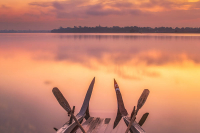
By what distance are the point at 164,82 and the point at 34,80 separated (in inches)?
292

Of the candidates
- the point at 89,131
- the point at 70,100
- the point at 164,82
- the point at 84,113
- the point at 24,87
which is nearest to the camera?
the point at 89,131

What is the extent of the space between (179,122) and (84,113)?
3.16m

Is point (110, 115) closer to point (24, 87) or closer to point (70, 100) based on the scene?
point (70, 100)

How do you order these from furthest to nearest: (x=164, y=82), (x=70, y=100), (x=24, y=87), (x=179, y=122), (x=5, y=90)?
(x=164, y=82) < (x=24, y=87) < (x=5, y=90) < (x=70, y=100) < (x=179, y=122)

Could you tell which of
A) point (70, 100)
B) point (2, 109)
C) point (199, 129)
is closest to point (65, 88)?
point (70, 100)

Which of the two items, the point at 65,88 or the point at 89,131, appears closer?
the point at 89,131

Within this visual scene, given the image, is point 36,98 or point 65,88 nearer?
point 36,98

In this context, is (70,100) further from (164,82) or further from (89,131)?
(164,82)

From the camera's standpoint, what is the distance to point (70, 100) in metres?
8.80

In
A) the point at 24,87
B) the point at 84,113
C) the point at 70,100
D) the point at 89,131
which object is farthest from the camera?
the point at 24,87

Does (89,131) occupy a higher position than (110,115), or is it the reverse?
(89,131)

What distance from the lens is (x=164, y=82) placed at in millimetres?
11953

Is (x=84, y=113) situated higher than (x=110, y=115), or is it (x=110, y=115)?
(x=84, y=113)

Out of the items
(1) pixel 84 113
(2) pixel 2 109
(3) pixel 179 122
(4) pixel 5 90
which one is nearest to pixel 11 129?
(2) pixel 2 109
